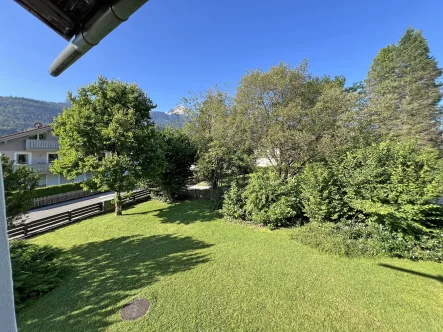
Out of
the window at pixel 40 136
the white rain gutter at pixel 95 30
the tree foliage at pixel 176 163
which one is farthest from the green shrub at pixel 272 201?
the window at pixel 40 136

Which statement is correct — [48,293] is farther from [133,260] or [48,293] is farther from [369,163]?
[369,163]

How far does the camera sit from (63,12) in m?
1.79

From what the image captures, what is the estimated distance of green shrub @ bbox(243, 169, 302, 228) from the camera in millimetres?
9672

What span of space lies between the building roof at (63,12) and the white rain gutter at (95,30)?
0.21 m

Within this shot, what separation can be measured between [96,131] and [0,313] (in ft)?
40.6

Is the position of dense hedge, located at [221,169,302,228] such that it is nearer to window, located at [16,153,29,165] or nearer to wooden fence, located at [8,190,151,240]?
wooden fence, located at [8,190,151,240]

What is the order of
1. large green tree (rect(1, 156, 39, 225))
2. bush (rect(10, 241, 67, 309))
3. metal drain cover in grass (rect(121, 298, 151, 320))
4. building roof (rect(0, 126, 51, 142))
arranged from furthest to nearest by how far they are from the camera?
building roof (rect(0, 126, 51, 142)) < large green tree (rect(1, 156, 39, 225)) < bush (rect(10, 241, 67, 309)) < metal drain cover in grass (rect(121, 298, 151, 320))

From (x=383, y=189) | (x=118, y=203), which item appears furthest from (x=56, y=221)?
(x=383, y=189)

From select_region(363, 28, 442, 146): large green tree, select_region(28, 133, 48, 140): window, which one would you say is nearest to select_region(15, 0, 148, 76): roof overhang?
select_region(363, 28, 442, 146): large green tree

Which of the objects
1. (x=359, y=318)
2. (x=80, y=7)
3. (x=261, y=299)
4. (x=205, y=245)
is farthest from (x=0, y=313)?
(x=205, y=245)

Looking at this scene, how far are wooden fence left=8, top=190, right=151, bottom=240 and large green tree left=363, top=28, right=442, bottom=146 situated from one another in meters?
23.7

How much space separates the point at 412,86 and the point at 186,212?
25328 mm

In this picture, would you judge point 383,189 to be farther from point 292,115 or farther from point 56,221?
point 56,221

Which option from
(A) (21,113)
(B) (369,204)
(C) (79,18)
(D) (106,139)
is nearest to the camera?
(C) (79,18)
